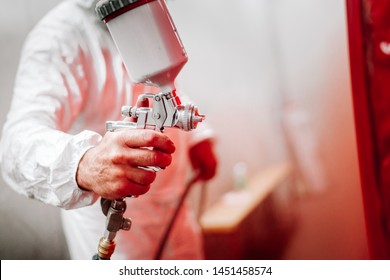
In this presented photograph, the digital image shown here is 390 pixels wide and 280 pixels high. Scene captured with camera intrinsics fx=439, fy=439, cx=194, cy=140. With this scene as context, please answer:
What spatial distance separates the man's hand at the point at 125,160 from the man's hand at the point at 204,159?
49cm

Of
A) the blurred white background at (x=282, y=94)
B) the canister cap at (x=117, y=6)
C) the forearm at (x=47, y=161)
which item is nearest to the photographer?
the canister cap at (x=117, y=6)

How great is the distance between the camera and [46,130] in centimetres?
82

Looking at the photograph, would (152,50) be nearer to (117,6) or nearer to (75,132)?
(117,6)

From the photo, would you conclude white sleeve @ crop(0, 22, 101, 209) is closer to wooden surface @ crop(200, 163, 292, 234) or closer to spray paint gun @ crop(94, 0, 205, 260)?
spray paint gun @ crop(94, 0, 205, 260)

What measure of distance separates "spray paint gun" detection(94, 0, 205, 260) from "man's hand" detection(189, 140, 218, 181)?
19.0 inches

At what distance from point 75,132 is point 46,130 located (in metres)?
0.20

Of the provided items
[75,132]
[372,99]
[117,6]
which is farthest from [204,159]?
[117,6]

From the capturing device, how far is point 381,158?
89 cm

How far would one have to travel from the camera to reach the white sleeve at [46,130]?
2.52ft

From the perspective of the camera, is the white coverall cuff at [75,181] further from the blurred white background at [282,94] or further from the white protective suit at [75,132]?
the blurred white background at [282,94]

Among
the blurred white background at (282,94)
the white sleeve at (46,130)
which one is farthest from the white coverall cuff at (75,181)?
the blurred white background at (282,94)

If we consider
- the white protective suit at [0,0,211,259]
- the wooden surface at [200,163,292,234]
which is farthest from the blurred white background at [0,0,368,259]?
the white protective suit at [0,0,211,259]

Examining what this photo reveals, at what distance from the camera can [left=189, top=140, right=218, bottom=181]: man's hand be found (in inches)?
47.7

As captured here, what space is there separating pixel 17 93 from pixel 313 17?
871 millimetres
